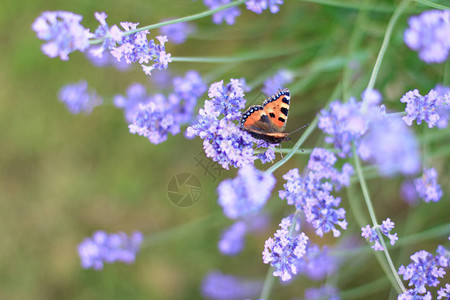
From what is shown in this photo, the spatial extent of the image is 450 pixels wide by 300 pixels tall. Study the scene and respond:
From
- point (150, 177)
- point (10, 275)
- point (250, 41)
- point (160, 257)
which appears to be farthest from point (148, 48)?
point (10, 275)

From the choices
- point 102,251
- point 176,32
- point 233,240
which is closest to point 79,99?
point 176,32

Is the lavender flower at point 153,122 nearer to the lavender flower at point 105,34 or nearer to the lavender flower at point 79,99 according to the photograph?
the lavender flower at point 105,34

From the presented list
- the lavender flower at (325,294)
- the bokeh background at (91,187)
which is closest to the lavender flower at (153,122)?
the lavender flower at (325,294)

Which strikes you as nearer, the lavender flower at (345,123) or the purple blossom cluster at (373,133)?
the purple blossom cluster at (373,133)

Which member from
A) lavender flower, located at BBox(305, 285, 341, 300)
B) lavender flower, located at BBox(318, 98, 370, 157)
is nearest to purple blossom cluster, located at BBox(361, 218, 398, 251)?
lavender flower, located at BBox(318, 98, 370, 157)

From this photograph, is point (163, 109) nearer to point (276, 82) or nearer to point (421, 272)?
point (276, 82)
